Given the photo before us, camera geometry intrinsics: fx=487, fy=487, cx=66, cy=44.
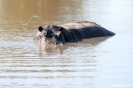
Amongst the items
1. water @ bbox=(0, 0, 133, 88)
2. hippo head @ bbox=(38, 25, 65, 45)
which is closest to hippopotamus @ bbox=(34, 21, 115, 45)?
hippo head @ bbox=(38, 25, 65, 45)

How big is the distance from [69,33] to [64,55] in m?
3.20

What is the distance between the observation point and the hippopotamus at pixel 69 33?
574 inches

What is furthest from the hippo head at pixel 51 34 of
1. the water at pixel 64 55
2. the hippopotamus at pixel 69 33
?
the water at pixel 64 55

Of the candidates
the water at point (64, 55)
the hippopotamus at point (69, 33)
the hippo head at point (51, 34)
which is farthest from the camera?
the hippopotamus at point (69, 33)

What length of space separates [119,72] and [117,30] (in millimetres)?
7097

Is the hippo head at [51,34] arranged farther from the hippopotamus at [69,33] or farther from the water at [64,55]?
the water at [64,55]

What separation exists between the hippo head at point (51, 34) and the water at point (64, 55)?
36 centimetres

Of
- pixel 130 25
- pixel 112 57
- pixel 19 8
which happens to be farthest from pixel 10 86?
pixel 19 8

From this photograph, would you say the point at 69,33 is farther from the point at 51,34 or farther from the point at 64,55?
the point at 64,55

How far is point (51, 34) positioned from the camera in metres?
14.6

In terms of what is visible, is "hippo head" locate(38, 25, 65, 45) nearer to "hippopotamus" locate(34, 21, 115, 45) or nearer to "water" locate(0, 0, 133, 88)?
"hippopotamus" locate(34, 21, 115, 45)

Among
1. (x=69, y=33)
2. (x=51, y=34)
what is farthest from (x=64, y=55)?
(x=69, y=33)

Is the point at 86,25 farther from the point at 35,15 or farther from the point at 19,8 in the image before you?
the point at 19,8

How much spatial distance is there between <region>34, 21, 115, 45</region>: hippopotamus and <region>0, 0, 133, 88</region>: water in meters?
0.36
